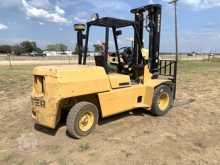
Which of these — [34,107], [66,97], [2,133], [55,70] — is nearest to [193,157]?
[66,97]

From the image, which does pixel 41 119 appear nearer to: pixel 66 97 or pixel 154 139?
pixel 66 97

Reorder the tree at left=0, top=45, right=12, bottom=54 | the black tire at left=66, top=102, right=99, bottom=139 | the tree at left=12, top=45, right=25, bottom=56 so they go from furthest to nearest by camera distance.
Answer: the tree at left=0, top=45, right=12, bottom=54 < the tree at left=12, top=45, right=25, bottom=56 < the black tire at left=66, top=102, right=99, bottom=139

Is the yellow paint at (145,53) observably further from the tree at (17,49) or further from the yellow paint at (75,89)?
the tree at (17,49)

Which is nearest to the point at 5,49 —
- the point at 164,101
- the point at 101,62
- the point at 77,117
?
the point at 164,101

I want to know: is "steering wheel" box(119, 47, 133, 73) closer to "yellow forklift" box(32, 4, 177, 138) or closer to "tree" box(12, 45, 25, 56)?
"yellow forklift" box(32, 4, 177, 138)

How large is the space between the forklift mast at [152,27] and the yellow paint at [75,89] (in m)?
1.11

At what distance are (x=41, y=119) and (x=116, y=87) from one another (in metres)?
1.75

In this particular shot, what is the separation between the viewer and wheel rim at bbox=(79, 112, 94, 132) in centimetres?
550

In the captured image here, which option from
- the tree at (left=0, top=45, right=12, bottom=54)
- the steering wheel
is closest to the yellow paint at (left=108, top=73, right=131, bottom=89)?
the steering wheel

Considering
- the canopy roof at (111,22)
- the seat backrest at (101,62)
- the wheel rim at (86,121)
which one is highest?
the canopy roof at (111,22)

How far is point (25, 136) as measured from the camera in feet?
18.8

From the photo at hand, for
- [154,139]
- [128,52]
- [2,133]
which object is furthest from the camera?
[128,52]

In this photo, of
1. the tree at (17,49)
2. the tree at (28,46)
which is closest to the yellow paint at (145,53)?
the tree at (17,49)

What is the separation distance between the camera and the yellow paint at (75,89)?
16.7 feet
